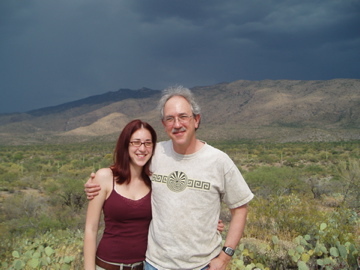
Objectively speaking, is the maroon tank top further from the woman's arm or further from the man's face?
the man's face

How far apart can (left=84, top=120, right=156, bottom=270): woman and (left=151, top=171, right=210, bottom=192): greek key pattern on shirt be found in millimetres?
297

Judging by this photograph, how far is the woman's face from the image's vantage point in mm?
3037

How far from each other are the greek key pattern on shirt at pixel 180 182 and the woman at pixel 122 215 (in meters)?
Answer: 0.30

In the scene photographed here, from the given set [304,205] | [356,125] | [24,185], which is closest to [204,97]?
[356,125]

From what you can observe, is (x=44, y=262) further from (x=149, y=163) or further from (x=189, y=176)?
(x=189, y=176)

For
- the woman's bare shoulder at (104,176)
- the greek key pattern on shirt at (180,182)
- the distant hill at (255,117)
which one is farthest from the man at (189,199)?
the distant hill at (255,117)

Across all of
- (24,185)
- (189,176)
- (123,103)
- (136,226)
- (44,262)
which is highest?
(123,103)

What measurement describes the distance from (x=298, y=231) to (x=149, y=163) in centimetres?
554

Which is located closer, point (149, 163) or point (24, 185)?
point (149, 163)

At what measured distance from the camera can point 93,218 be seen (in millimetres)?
2924

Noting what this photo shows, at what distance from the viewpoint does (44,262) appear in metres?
3.77

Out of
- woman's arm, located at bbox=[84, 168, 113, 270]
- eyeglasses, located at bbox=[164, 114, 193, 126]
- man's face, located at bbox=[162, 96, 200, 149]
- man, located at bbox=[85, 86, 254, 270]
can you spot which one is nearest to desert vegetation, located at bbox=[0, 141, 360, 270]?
woman's arm, located at bbox=[84, 168, 113, 270]

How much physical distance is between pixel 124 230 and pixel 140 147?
2.61ft

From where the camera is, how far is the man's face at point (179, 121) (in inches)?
112
